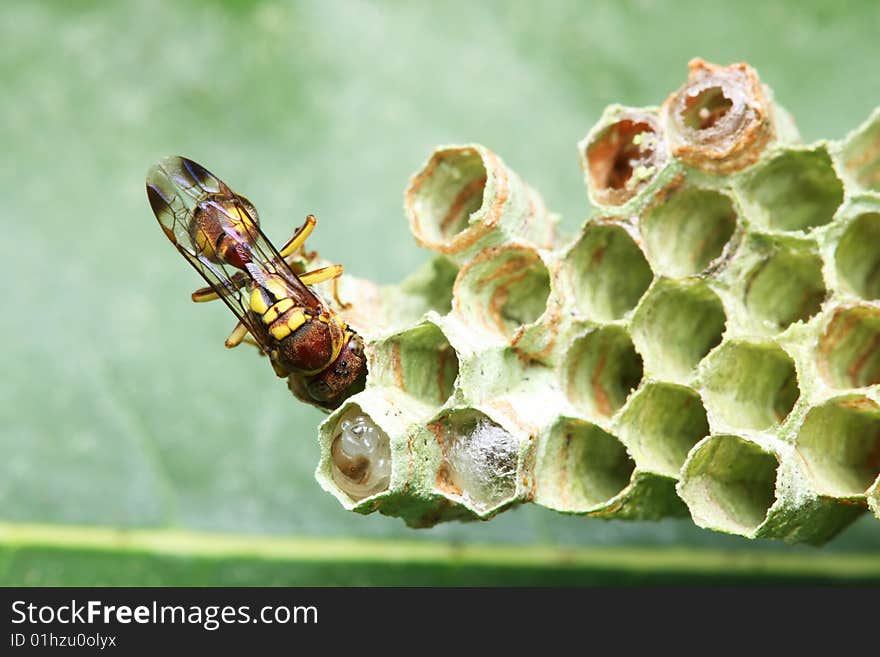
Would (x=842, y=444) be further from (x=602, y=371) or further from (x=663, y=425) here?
(x=602, y=371)

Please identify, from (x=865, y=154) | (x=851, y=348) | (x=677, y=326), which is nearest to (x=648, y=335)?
(x=677, y=326)

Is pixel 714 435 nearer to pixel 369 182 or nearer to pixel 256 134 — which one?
pixel 369 182

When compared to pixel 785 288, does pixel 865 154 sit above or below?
above

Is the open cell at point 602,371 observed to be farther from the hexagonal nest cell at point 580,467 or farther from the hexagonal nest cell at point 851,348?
the hexagonal nest cell at point 851,348

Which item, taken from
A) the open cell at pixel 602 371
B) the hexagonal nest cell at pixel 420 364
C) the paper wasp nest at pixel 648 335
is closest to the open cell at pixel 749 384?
the paper wasp nest at pixel 648 335

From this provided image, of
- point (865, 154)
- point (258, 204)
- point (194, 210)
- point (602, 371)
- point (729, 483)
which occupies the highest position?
point (258, 204)

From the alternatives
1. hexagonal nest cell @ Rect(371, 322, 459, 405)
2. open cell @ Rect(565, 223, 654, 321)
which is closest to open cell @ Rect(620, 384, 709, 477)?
open cell @ Rect(565, 223, 654, 321)

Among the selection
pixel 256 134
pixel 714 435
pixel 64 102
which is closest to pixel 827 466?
pixel 714 435
